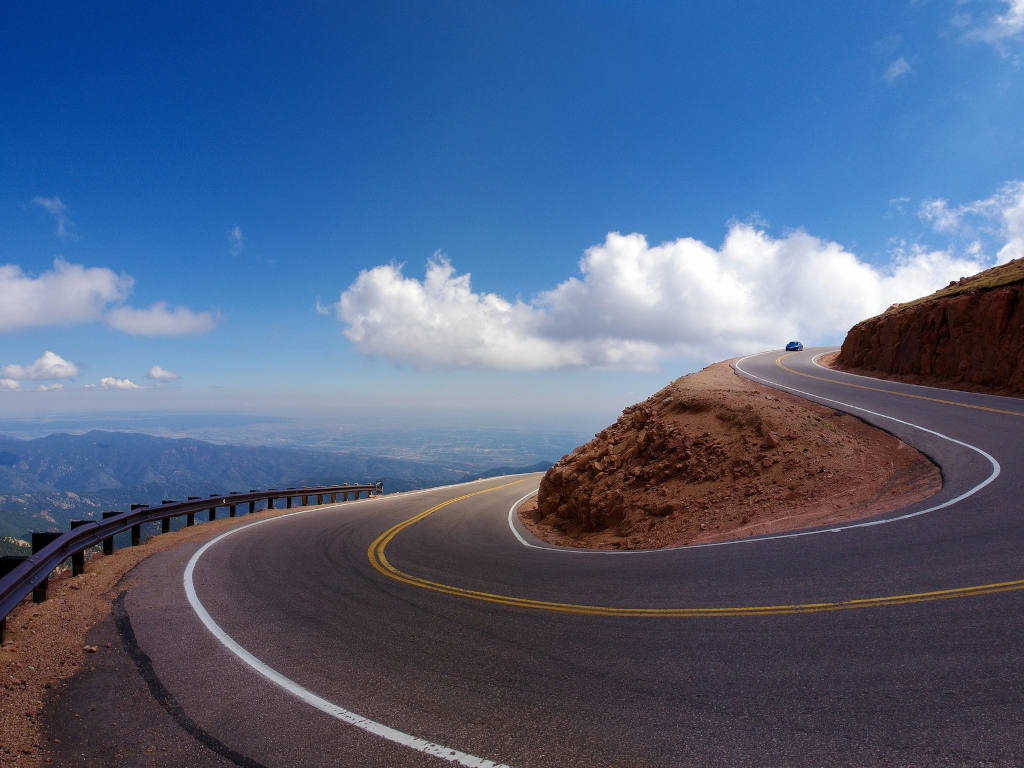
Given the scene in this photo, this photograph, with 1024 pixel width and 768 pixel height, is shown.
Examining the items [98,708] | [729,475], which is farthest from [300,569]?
[729,475]

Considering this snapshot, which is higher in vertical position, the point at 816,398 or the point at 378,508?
the point at 816,398

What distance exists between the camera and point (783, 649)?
5223 mm

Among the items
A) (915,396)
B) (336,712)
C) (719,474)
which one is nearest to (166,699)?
(336,712)

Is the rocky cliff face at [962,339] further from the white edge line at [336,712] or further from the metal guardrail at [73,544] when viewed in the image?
the metal guardrail at [73,544]

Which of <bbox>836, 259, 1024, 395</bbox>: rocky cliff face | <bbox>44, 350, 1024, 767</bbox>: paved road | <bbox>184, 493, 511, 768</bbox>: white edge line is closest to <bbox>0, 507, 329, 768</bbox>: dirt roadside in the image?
<bbox>44, 350, 1024, 767</bbox>: paved road

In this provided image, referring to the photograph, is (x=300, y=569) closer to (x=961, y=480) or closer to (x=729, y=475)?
(x=729, y=475)

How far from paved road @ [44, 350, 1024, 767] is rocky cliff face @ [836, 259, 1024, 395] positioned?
786 inches

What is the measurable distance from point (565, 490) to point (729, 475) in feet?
23.2

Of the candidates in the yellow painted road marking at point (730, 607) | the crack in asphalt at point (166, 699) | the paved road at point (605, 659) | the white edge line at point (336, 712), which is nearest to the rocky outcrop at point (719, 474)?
the paved road at point (605, 659)

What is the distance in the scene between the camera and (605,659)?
543 cm

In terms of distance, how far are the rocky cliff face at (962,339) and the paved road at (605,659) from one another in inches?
786

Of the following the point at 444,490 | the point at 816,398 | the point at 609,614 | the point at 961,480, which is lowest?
the point at 444,490

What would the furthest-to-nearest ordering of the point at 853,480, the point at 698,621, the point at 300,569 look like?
1. the point at 853,480
2. the point at 300,569
3. the point at 698,621

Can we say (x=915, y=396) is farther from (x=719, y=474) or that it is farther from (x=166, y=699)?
(x=166, y=699)
